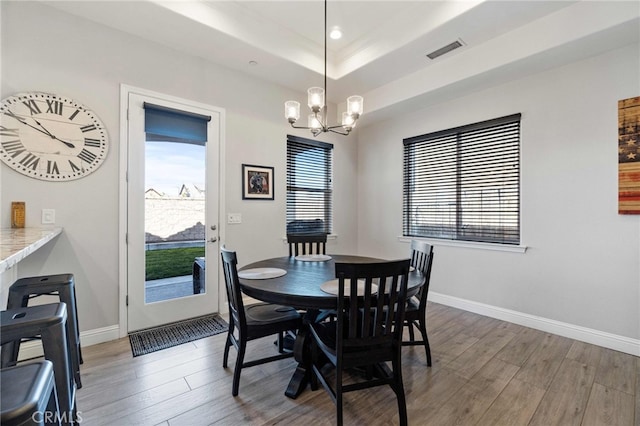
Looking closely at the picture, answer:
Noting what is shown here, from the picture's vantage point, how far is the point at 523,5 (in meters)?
2.44

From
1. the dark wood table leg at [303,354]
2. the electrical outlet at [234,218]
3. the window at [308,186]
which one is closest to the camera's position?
the dark wood table leg at [303,354]

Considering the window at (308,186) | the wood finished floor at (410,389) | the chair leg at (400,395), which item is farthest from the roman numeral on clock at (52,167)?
the chair leg at (400,395)

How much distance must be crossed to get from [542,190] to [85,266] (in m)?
4.56

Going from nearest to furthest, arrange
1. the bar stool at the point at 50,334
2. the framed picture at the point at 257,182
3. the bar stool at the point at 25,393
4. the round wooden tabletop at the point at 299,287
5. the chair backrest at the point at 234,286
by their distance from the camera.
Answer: the bar stool at the point at 25,393
the bar stool at the point at 50,334
the round wooden tabletop at the point at 299,287
the chair backrest at the point at 234,286
the framed picture at the point at 257,182

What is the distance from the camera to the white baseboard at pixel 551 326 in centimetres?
253

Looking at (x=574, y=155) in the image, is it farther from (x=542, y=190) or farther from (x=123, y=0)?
(x=123, y=0)

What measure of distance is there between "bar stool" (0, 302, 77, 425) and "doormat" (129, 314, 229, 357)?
132 centimetres

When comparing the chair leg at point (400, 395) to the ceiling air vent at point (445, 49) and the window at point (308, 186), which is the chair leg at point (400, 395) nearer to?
the window at point (308, 186)

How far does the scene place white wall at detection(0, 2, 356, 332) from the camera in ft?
7.69

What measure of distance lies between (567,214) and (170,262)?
4151 mm

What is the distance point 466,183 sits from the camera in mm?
3641

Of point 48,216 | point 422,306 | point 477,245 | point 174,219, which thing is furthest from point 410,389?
point 48,216

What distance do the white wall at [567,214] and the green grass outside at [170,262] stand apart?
3238mm

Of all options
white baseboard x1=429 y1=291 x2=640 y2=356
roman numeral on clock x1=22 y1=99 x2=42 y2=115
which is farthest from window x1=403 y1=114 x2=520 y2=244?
roman numeral on clock x1=22 y1=99 x2=42 y2=115
